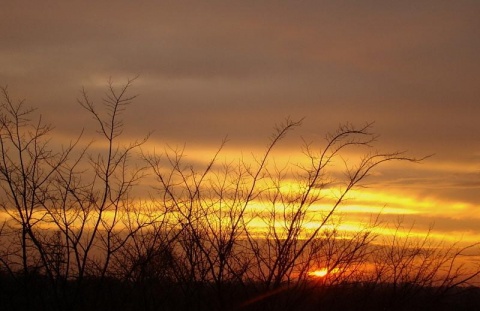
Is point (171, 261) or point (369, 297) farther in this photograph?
point (369, 297)

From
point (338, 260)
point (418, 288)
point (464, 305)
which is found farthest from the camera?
point (464, 305)

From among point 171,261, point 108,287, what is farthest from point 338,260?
point 108,287

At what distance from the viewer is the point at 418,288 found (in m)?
13.6

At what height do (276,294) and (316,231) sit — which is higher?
(316,231)

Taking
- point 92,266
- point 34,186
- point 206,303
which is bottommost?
point 206,303

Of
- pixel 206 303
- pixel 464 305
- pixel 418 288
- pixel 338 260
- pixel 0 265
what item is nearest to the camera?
pixel 0 265

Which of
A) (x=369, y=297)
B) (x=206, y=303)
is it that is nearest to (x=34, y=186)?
(x=206, y=303)

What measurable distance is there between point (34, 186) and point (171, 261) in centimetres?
274

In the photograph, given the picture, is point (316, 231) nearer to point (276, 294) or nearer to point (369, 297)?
point (276, 294)

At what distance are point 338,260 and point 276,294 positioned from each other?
152 centimetres

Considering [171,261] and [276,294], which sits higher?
[171,261]

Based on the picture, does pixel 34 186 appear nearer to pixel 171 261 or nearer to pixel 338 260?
pixel 171 261

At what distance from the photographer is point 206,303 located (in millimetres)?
11430

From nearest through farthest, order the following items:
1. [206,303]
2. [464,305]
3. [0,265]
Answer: [0,265], [206,303], [464,305]
